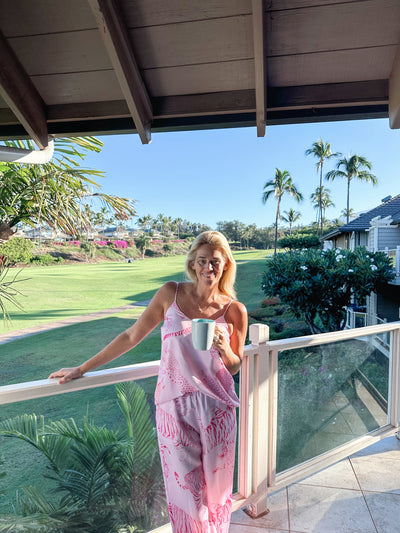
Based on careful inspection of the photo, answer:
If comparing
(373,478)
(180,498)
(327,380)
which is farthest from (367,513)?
(180,498)

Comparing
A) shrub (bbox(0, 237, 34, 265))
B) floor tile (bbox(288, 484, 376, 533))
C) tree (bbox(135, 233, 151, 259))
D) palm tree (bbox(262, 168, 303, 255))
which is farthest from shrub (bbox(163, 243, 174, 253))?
floor tile (bbox(288, 484, 376, 533))

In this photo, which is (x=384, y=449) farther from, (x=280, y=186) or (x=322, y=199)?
(x=322, y=199)

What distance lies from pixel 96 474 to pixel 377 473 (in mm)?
1740

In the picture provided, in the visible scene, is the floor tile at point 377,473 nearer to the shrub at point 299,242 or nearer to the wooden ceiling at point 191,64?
the wooden ceiling at point 191,64

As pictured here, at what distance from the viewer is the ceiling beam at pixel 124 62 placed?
1.03 m

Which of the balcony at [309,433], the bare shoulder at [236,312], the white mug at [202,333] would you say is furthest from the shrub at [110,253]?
the white mug at [202,333]

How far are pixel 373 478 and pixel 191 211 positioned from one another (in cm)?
8330

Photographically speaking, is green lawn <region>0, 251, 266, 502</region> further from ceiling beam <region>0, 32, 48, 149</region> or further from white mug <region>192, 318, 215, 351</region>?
ceiling beam <region>0, 32, 48, 149</region>

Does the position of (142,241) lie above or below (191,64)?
above

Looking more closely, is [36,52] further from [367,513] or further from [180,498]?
[367,513]

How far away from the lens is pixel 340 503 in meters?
1.88

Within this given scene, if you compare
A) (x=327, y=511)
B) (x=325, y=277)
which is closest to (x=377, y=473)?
(x=327, y=511)

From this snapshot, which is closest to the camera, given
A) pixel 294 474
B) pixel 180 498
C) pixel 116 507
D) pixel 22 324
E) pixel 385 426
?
pixel 180 498

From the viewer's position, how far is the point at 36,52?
1226 mm
